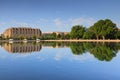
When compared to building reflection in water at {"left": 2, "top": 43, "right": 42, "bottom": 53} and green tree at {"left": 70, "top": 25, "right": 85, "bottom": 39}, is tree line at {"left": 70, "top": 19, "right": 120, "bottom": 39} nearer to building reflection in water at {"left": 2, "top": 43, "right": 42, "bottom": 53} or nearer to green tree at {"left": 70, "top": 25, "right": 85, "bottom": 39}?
green tree at {"left": 70, "top": 25, "right": 85, "bottom": 39}

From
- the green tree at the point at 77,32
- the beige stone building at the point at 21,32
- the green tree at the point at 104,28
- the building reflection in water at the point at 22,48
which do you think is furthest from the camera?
Result: the beige stone building at the point at 21,32

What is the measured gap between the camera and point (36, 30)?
114 m

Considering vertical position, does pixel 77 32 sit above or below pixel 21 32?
below

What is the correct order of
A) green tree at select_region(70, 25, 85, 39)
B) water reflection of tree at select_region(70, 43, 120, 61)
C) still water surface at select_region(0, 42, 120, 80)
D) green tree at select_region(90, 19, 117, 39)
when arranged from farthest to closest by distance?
green tree at select_region(70, 25, 85, 39) → green tree at select_region(90, 19, 117, 39) → water reflection of tree at select_region(70, 43, 120, 61) → still water surface at select_region(0, 42, 120, 80)

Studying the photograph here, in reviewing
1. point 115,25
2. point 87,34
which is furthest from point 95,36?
point 115,25

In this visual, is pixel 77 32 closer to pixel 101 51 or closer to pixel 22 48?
pixel 22 48

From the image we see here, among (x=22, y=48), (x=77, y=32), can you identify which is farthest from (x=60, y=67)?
(x=77, y=32)

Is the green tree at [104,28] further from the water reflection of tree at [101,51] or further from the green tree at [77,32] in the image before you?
the water reflection of tree at [101,51]

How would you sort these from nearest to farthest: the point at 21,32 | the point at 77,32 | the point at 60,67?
the point at 60,67
the point at 77,32
the point at 21,32

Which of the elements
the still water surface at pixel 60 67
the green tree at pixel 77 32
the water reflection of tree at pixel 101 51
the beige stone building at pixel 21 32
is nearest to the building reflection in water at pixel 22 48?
the water reflection of tree at pixel 101 51

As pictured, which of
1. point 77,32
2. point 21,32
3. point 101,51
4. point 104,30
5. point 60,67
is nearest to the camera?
point 60,67

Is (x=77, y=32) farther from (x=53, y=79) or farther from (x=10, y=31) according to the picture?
(x=53, y=79)

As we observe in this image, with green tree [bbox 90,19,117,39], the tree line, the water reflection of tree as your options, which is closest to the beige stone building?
the tree line

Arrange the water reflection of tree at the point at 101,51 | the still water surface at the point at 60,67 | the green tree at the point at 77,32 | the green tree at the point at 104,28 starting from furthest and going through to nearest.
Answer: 1. the green tree at the point at 77,32
2. the green tree at the point at 104,28
3. the water reflection of tree at the point at 101,51
4. the still water surface at the point at 60,67
